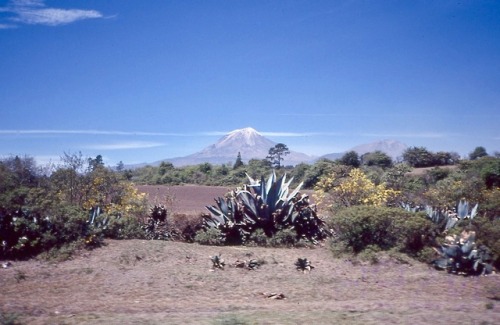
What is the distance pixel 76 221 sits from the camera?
11.1 m

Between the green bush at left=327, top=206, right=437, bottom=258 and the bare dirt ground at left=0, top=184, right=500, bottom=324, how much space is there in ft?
2.43

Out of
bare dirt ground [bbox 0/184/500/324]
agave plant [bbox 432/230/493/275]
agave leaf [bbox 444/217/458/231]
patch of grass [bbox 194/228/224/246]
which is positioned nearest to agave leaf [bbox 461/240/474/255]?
agave plant [bbox 432/230/493/275]

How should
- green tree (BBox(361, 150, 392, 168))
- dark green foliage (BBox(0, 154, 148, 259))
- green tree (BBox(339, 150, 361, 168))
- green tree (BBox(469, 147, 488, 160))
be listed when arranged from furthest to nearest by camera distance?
green tree (BBox(469, 147, 488, 160)), green tree (BBox(361, 150, 392, 168)), green tree (BBox(339, 150, 361, 168)), dark green foliage (BBox(0, 154, 148, 259))

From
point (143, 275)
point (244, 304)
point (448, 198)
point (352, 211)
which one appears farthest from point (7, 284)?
point (448, 198)

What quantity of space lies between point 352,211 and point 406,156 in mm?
52149

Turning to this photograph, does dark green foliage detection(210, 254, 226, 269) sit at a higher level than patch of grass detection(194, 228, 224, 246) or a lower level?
lower

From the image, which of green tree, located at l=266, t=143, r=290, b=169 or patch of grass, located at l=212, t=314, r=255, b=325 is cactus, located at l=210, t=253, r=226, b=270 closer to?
patch of grass, located at l=212, t=314, r=255, b=325

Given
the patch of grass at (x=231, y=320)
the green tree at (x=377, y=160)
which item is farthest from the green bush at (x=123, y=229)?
the green tree at (x=377, y=160)

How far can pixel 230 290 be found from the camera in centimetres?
830

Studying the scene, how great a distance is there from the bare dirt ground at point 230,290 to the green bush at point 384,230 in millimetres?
739

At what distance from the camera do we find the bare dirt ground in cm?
636

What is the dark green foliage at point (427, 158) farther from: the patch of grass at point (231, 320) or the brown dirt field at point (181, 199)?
the patch of grass at point (231, 320)

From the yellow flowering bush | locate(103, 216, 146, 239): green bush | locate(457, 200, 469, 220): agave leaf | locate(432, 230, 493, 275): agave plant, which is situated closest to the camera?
locate(432, 230, 493, 275): agave plant

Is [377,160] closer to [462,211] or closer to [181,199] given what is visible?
[181,199]
